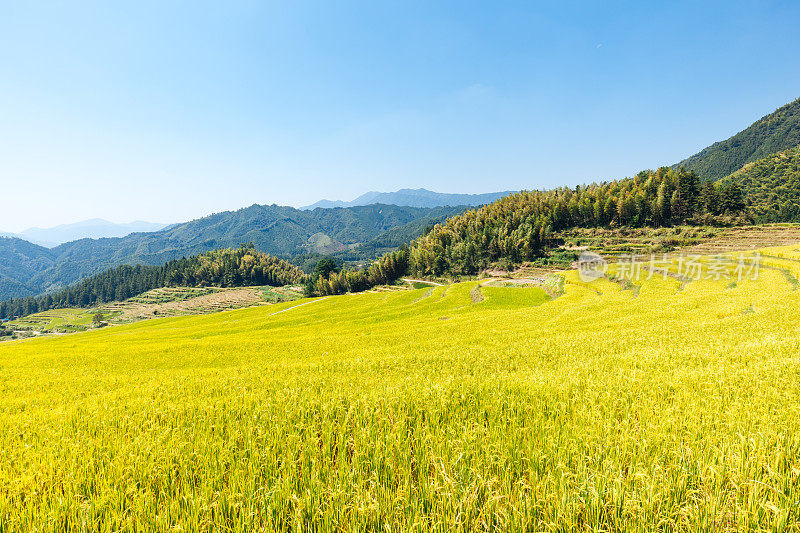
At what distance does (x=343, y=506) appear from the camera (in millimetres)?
3002

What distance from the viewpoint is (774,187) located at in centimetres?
14388

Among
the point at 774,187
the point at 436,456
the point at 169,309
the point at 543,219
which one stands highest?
the point at 774,187

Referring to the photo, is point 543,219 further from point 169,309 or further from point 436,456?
point 169,309

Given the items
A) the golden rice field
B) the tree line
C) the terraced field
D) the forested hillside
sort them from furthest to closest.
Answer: the terraced field
the forested hillside
the tree line
the golden rice field

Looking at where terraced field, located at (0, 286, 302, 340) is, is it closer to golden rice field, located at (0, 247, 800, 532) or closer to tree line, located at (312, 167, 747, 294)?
tree line, located at (312, 167, 747, 294)

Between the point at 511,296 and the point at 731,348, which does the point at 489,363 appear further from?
the point at 511,296

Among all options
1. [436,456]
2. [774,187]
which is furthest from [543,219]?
[436,456]

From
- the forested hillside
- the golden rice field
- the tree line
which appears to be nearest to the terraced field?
the tree line

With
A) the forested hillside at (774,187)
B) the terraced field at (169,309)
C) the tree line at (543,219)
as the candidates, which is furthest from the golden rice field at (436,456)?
the terraced field at (169,309)

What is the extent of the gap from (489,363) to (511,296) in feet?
128

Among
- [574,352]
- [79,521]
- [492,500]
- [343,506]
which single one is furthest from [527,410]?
[574,352]

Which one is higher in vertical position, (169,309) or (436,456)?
(436,456)

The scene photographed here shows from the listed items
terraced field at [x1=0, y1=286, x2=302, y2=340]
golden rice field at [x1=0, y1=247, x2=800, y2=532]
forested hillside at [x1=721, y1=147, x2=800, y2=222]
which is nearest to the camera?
golden rice field at [x1=0, y1=247, x2=800, y2=532]

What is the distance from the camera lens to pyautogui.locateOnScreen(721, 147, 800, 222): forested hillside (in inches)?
4714
